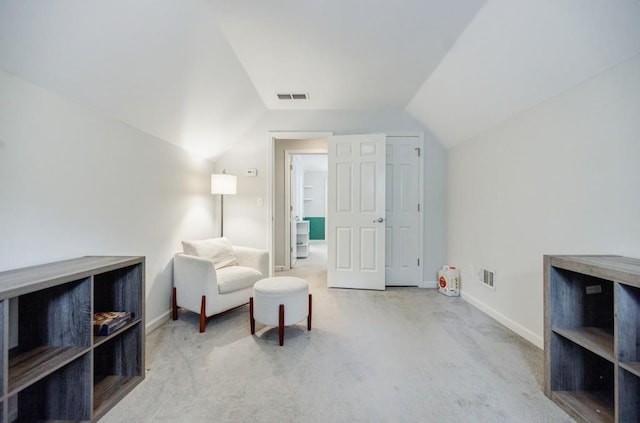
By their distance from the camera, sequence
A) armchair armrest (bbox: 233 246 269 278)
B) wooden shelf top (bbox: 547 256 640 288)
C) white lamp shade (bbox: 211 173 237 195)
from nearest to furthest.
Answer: wooden shelf top (bbox: 547 256 640 288)
armchair armrest (bbox: 233 246 269 278)
white lamp shade (bbox: 211 173 237 195)

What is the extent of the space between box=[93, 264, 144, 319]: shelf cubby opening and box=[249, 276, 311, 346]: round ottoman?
0.81 metres

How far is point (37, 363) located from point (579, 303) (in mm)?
2683

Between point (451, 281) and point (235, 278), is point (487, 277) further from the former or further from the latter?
point (235, 278)

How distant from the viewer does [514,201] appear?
237cm

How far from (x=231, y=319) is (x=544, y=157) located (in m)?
2.93

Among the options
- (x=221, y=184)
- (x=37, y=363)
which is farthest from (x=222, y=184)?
(x=37, y=363)

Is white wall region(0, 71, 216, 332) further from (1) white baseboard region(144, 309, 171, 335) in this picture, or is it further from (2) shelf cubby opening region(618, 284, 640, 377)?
(2) shelf cubby opening region(618, 284, 640, 377)

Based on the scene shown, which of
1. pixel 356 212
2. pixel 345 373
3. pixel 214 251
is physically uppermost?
pixel 356 212

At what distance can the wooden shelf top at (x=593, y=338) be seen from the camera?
1271mm

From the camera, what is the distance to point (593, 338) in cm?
139

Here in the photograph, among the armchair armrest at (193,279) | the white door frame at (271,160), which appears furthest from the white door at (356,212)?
the armchair armrest at (193,279)

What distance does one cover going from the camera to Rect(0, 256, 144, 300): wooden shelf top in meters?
1.01

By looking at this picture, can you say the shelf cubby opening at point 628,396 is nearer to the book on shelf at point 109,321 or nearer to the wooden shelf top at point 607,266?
the wooden shelf top at point 607,266

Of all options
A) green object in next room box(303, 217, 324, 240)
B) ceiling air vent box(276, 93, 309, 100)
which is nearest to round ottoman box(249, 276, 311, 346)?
ceiling air vent box(276, 93, 309, 100)
